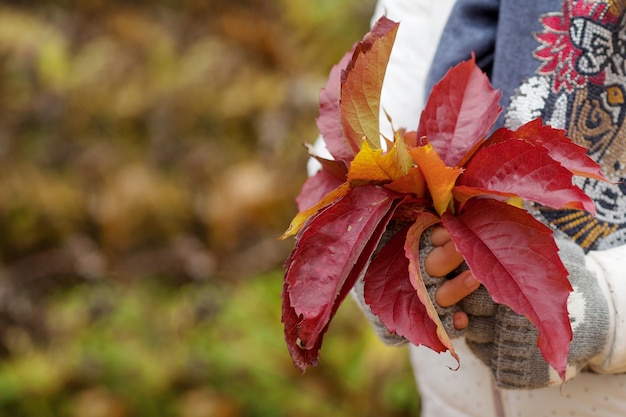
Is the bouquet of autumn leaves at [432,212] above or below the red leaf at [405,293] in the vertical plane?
above

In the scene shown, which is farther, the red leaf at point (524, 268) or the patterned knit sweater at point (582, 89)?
the patterned knit sweater at point (582, 89)

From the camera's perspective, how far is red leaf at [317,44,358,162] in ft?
1.98

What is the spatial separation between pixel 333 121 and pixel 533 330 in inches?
10.1

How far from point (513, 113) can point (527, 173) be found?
190mm

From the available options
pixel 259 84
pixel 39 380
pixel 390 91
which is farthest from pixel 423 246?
pixel 259 84

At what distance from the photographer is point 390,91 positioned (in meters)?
0.82

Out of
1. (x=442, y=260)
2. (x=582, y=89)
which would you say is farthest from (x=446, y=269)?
(x=582, y=89)

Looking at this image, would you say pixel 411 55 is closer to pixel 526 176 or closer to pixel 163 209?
pixel 526 176

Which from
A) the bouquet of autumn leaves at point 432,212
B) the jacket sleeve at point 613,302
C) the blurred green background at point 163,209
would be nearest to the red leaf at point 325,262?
the bouquet of autumn leaves at point 432,212

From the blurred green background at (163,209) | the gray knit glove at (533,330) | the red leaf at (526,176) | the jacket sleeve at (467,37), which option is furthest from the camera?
the blurred green background at (163,209)

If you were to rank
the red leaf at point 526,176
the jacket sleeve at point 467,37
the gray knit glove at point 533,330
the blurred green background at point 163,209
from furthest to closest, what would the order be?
the blurred green background at point 163,209 → the jacket sleeve at point 467,37 → the gray knit glove at point 533,330 → the red leaf at point 526,176

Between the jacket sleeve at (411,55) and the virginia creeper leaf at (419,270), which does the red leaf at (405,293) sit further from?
the jacket sleeve at (411,55)

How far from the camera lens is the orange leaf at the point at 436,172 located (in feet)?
1.69

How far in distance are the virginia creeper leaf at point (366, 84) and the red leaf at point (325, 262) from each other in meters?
0.06
